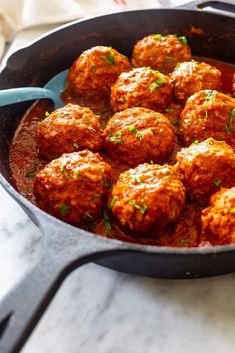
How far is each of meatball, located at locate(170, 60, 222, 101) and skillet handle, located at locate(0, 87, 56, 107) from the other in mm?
667

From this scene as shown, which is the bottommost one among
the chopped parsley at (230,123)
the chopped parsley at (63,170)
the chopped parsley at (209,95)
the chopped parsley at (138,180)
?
the chopped parsley at (230,123)

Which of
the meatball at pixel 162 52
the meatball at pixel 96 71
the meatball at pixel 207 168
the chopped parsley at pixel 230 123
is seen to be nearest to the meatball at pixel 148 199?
the meatball at pixel 207 168

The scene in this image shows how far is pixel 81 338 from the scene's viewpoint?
1.92m

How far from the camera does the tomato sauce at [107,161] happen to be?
2072 mm

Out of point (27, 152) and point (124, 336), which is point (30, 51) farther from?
point (124, 336)

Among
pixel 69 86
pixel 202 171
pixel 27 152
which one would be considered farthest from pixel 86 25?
pixel 202 171

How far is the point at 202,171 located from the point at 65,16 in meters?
1.76

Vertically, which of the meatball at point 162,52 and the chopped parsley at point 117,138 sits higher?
the chopped parsley at point 117,138

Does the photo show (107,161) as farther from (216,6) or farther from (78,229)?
(216,6)

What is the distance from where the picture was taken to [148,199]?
6.40 feet

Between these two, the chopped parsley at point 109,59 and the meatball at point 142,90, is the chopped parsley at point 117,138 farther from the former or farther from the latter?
the chopped parsley at point 109,59

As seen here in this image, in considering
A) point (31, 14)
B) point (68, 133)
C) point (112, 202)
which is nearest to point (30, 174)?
point (68, 133)

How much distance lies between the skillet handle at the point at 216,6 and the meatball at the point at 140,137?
3.20ft

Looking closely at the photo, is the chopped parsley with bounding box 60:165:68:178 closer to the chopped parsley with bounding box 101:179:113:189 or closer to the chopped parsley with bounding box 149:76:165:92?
the chopped parsley with bounding box 101:179:113:189
